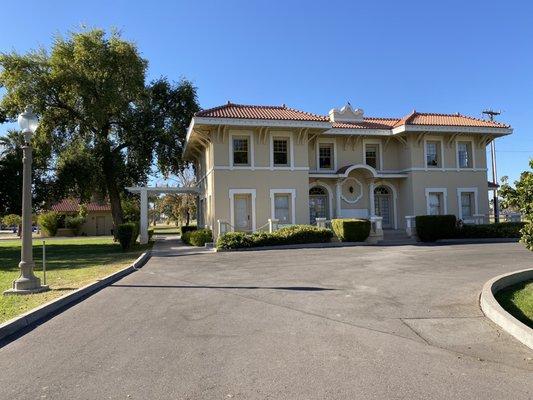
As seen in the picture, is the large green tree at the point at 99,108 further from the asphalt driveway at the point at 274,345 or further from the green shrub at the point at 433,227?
the asphalt driveway at the point at 274,345

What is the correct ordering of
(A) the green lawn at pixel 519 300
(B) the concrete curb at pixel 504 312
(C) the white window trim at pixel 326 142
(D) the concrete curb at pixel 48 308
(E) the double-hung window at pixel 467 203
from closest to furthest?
(B) the concrete curb at pixel 504 312
(D) the concrete curb at pixel 48 308
(A) the green lawn at pixel 519 300
(C) the white window trim at pixel 326 142
(E) the double-hung window at pixel 467 203

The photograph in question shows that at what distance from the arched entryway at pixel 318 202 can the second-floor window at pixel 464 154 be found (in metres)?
8.17

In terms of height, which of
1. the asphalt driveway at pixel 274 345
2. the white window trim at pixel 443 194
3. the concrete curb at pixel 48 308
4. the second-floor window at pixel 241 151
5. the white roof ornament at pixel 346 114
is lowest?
the asphalt driveway at pixel 274 345

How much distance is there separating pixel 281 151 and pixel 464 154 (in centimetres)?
1123

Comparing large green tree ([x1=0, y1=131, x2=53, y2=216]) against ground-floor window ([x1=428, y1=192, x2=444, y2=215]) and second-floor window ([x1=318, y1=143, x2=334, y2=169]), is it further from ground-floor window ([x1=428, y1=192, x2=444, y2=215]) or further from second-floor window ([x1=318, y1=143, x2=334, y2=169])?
ground-floor window ([x1=428, y1=192, x2=444, y2=215])

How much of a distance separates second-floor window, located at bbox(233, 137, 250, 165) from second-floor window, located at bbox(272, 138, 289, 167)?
1.44m

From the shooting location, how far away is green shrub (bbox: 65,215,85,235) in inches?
2037

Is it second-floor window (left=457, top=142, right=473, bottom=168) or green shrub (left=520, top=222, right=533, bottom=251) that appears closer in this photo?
green shrub (left=520, top=222, right=533, bottom=251)

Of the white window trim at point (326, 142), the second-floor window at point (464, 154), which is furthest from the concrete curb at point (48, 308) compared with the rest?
the second-floor window at point (464, 154)

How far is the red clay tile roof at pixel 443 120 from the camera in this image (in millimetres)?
26087

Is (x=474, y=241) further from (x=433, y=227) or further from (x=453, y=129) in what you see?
(x=453, y=129)

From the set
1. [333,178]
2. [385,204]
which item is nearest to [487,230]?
[385,204]

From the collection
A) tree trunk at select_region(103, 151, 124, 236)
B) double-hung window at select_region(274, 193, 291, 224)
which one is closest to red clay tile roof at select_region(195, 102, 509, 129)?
double-hung window at select_region(274, 193, 291, 224)

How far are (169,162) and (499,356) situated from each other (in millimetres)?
28760
